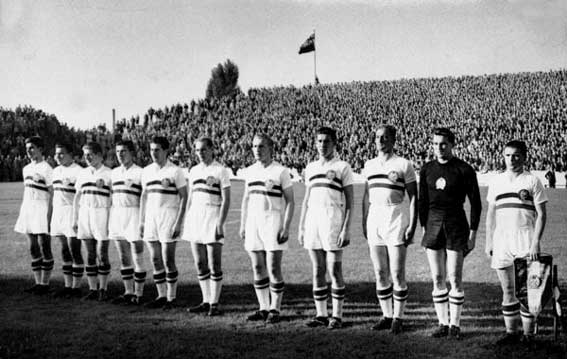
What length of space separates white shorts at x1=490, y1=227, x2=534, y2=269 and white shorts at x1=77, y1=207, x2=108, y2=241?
16.6 feet

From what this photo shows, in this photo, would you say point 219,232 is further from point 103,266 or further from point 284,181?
point 103,266

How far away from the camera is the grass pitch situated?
535 centimetres

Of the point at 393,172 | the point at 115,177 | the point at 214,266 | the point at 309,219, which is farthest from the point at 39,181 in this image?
the point at 393,172

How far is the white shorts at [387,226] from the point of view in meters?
5.97

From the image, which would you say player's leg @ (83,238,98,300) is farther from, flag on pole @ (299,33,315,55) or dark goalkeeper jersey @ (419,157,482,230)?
flag on pole @ (299,33,315,55)

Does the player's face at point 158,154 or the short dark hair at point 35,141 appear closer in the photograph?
the player's face at point 158,154

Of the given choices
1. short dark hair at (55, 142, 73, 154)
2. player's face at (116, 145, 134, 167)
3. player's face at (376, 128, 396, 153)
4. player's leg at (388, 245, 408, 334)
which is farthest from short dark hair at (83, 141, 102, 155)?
player's leg at (388, 245, 408, 334)

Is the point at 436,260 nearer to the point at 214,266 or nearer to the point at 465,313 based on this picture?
the point at 465,313

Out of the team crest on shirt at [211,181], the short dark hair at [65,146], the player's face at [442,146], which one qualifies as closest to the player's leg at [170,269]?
the team crest on shirt at [211,181]

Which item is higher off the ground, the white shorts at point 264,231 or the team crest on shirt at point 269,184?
the team crest on shirt at point 269,184

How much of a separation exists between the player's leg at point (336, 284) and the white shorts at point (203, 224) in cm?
146

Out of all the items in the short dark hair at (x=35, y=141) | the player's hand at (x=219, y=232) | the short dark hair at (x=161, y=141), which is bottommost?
the player's hand at (x=219, y=232)

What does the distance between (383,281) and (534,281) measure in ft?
5.11

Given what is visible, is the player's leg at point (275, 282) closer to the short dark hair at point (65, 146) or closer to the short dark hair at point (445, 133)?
the short dark hair at point (445, 133)
